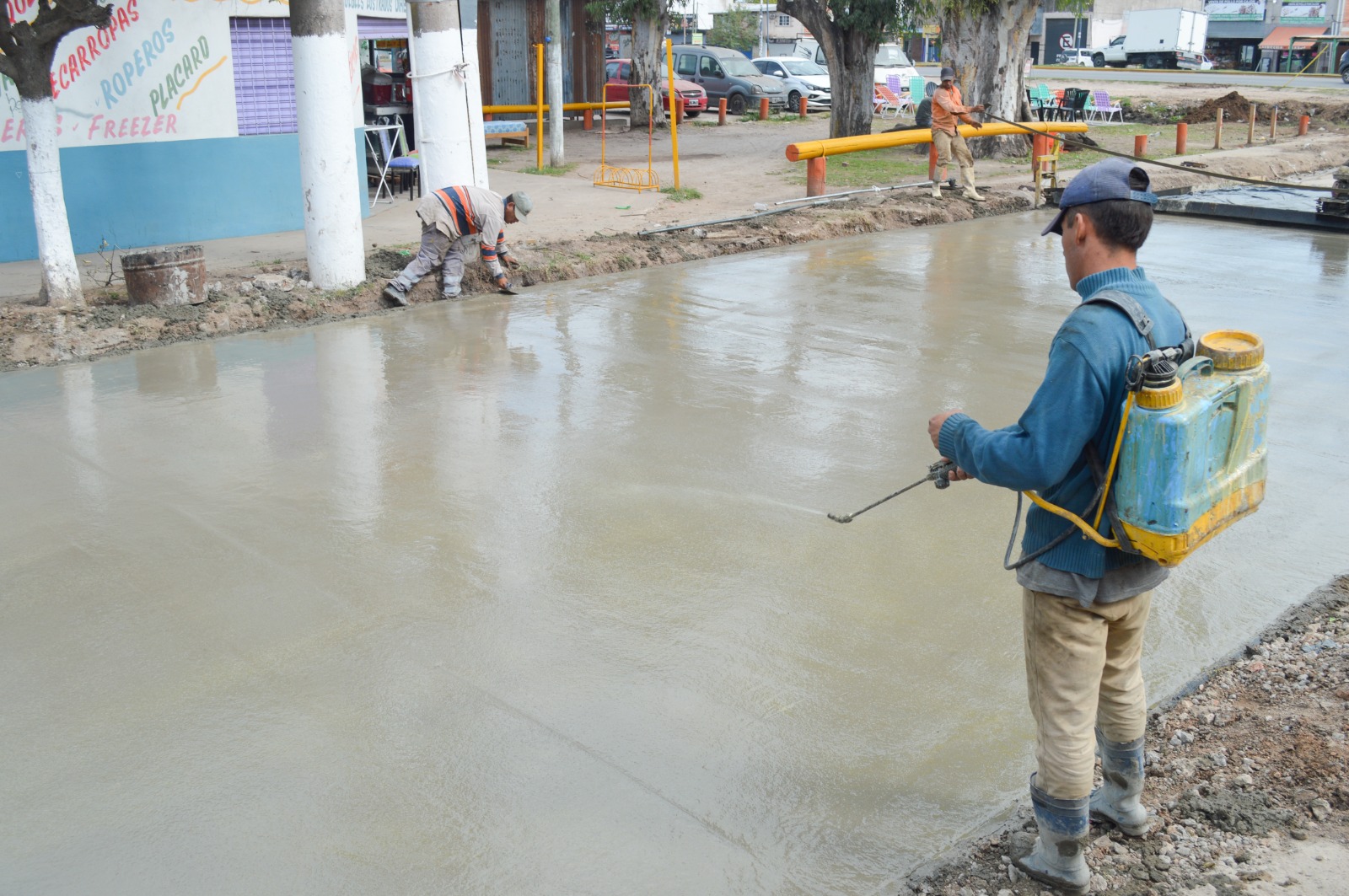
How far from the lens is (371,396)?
7.55 metres

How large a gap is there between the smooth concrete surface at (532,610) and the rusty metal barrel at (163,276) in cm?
89

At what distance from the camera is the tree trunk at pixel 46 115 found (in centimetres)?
898

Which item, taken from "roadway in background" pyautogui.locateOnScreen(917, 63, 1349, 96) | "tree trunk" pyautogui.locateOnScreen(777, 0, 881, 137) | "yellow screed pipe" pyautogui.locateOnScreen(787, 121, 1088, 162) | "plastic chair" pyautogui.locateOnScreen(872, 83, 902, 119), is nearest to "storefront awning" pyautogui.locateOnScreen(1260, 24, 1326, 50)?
"roadway in background" pyautogui.locateOnScreen(917, 63, 1349, 96)

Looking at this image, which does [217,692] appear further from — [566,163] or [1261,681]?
[566,163]

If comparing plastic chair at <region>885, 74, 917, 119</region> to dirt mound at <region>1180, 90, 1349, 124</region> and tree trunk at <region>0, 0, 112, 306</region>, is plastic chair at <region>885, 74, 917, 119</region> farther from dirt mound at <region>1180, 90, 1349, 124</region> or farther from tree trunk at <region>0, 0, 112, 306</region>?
tree trunk at <region>0, 0, 112, 306</region>

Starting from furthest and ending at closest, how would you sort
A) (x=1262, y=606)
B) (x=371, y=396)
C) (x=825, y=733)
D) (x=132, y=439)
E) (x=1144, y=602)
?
(x=371, y=396) < (x=132, y=439) < (x=1262, y=606) < (x=825, y=733) < (x=1144, y=602)

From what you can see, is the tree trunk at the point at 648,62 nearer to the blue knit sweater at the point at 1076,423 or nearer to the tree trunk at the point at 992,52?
the tree trunk at the point at 992,52

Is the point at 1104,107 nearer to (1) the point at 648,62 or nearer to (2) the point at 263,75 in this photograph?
(1) the point at 648,62

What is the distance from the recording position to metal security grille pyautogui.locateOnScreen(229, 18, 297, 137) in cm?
1278

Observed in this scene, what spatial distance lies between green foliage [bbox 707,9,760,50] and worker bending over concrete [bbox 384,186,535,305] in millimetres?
41636

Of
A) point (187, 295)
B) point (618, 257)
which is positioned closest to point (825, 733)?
point (187, 295)

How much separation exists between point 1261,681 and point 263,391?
6001mm

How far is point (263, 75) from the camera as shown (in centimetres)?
1305

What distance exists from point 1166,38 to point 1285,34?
7.36m
